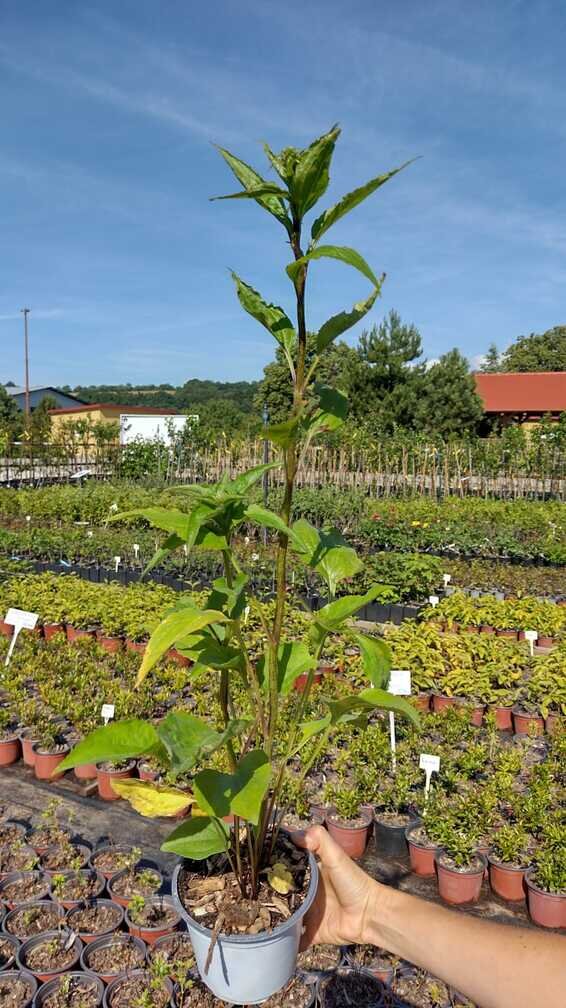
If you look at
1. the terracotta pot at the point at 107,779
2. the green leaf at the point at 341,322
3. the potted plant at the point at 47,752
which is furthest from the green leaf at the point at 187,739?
the potted plant at the point at 47,752

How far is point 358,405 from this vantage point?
2497cm

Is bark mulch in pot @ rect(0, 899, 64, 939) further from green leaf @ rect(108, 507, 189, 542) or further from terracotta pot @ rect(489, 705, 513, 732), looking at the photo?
terracotta pot @ rect(489, 705, 513, 732)

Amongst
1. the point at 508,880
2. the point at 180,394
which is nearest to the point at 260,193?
the point at 508,880

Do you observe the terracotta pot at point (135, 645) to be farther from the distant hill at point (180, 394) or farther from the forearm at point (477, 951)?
the distant hill at point (180, 394)

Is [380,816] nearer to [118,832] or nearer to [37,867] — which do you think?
[118,832]

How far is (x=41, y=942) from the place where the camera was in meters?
2.22

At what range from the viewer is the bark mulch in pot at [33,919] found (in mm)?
2283

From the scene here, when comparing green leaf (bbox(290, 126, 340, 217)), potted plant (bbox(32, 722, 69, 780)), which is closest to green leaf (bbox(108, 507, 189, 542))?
green leaf (bbox(290, 126, 340, 217))

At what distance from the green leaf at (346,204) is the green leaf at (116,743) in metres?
0.73

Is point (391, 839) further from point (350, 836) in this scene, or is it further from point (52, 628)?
point (52, 628)

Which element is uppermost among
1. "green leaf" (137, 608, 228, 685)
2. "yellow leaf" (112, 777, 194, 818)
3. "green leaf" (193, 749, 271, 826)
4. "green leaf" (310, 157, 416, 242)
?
"green leaf" (310, 157, 416, 242)

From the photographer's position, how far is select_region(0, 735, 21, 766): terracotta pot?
364 centimetres

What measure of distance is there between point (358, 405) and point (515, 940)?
80.1ft

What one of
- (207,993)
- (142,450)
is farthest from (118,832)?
(142,450)
